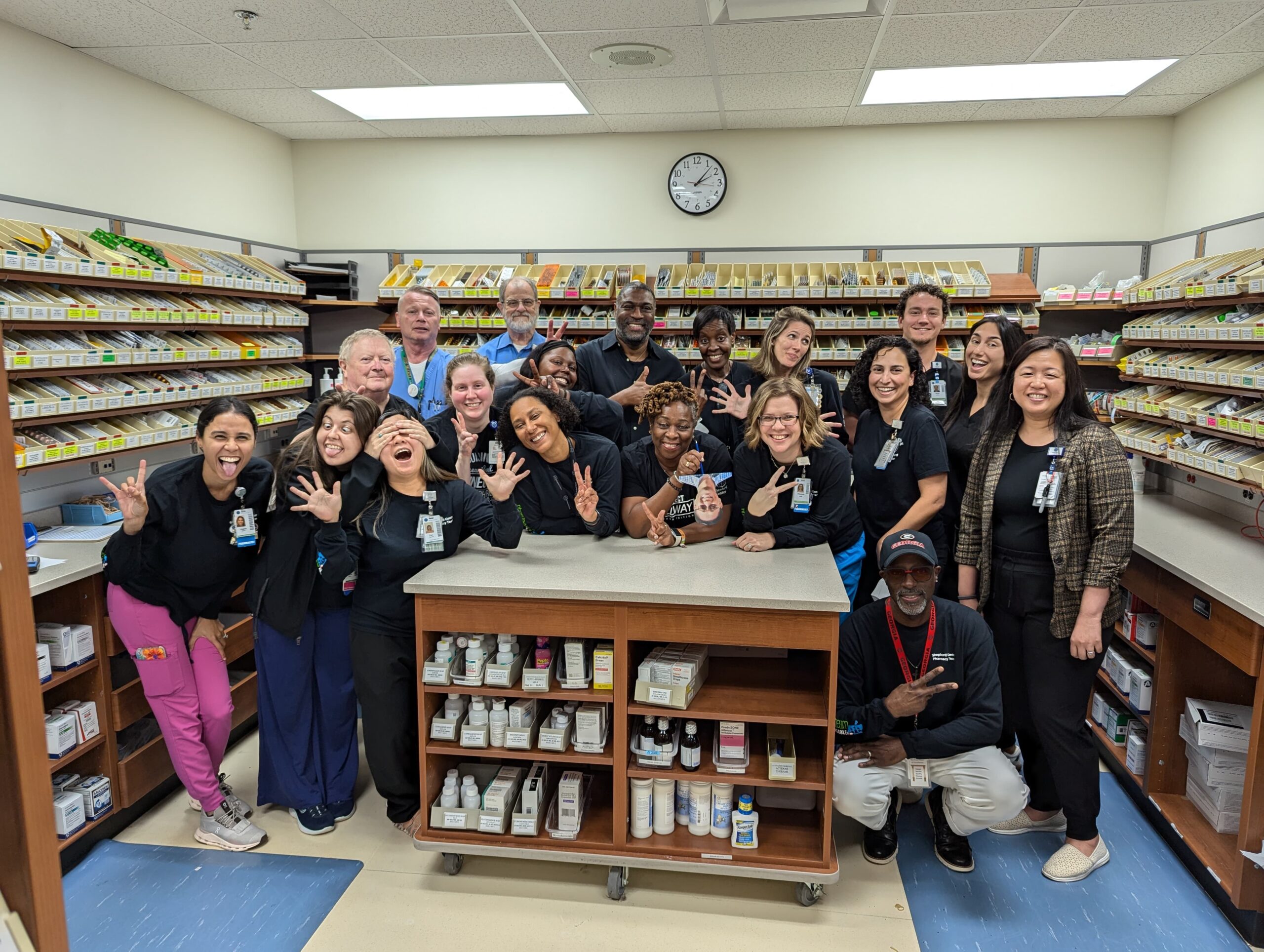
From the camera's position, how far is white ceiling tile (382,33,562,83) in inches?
167

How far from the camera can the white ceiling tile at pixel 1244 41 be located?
3.93 m

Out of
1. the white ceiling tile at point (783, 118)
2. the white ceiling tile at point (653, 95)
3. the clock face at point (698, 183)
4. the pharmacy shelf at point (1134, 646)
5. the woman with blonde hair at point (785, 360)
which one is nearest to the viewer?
the pharmacy shelf at point (1134, 646)

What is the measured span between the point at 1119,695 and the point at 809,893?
1.76m

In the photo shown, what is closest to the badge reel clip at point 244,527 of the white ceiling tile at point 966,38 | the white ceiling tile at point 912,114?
the white ceiling tile at point 966,38

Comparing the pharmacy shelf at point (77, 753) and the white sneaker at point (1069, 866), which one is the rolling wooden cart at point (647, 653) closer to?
the white sneaker at point (1069, 866)

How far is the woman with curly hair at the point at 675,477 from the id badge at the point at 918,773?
1.03 m

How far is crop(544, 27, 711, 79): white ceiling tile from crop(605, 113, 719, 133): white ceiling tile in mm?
948

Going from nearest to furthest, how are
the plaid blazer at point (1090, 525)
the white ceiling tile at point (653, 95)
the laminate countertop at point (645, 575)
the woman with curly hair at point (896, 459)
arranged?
the laminate countertop at point (645, 575) < the plaid blazer at point (1090, 525) < the woman with curly hair at point (896, 459) < the white ceiling tile at point (653, 95)

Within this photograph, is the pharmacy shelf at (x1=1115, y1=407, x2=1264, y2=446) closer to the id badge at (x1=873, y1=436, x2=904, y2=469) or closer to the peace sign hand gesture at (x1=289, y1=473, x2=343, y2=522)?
the id badge at (x1=873, y1=436, x2=904, y2=469)

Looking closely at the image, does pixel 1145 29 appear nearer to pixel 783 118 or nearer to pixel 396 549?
pixel 783 118

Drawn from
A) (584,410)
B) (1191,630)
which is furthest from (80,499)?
(1191,630)

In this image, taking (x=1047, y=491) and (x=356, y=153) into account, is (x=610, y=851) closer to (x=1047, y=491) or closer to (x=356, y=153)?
→ (x=1047, y=491)

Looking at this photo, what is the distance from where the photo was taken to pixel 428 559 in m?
2.84

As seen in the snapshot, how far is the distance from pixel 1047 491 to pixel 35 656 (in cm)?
272
